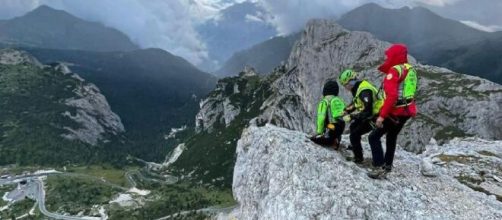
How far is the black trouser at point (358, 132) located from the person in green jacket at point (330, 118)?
0.85 metres

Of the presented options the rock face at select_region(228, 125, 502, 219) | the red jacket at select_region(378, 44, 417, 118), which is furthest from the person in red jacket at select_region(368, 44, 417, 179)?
the rock face at select_region(228, 125, 502, 219)

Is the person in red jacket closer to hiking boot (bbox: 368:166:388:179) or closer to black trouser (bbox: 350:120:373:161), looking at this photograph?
hiking boot (bbox: 368:166:388:179)

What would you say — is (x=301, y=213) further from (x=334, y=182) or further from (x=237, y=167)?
(x=237, y=167)

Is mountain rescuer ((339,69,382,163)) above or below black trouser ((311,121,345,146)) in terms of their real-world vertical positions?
above

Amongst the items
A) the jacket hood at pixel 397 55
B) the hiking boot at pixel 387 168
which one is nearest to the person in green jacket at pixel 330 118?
the hiking boot at pixel 387 168

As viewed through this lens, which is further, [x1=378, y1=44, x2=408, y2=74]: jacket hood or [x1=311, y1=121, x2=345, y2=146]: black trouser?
[x1=311, y1=121, x2=345, y2=146]: black trouser

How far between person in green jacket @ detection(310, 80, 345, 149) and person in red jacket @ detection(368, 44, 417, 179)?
2.53m

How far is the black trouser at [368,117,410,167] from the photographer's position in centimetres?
2913

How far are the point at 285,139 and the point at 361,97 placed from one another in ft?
20.1

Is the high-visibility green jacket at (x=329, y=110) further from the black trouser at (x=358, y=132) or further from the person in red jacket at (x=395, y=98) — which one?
the person in red jacket at (x=395, y=98)

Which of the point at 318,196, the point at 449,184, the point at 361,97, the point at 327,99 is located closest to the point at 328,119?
the point at 327,99

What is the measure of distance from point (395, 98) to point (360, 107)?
118 inches

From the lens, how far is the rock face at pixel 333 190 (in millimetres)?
27016

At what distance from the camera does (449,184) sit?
3172cm
